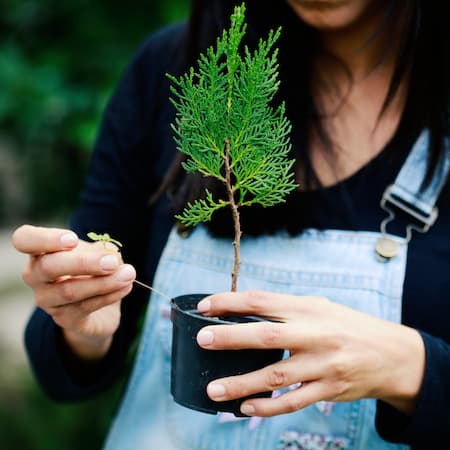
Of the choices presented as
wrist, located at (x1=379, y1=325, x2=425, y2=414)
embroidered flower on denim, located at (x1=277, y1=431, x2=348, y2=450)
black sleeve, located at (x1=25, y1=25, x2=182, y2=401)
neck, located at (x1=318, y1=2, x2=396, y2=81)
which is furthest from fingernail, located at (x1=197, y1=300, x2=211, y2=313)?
neck, located at (x1=318, y1=2, x2=396, y2=81)

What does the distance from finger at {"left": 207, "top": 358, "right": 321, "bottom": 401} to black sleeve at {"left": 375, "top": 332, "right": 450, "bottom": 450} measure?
0.86 feet

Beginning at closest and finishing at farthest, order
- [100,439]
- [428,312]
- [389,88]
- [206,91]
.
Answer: [206,91] → [428,312] → [389,88] → [100,439]

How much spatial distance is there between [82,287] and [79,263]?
0.06 m

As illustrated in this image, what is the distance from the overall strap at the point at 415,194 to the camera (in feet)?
3.76

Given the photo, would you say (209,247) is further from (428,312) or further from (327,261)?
(428,312)

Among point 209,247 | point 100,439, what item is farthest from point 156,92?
point 100,439

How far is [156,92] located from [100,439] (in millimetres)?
1470

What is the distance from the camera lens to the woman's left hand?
82 cm

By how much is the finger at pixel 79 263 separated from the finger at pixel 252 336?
0.16 m

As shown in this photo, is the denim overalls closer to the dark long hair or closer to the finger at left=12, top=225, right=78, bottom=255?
the dark long hair

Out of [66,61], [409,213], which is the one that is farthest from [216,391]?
[66,61]

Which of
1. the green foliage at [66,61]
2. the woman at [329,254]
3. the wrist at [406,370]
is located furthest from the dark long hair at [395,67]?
the green foliage at [66,61]

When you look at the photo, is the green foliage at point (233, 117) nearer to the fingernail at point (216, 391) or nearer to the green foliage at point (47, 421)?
the fingernail at point (216, 391)

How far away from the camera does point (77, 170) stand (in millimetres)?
2475
